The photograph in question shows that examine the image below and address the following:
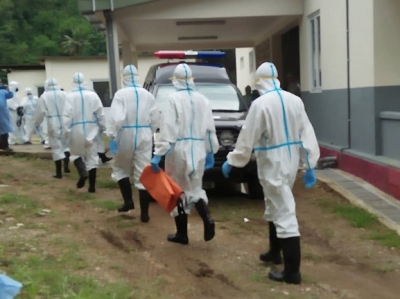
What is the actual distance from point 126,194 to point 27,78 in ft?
79.4

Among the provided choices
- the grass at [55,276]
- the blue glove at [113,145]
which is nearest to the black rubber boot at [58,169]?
the blue glove at [113,145]

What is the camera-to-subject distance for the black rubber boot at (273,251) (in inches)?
236

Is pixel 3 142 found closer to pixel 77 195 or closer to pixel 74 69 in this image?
pixel 77 195

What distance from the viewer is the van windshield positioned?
389 inches

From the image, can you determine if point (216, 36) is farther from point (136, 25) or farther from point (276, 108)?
point (276, 108)

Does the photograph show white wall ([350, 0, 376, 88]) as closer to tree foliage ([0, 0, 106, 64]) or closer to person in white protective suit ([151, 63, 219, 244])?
person in white protective suit ([151, 63, 219, 244])

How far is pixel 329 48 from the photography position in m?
11.7

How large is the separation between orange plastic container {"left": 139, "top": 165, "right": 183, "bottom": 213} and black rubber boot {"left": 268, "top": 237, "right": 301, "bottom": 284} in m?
1.34

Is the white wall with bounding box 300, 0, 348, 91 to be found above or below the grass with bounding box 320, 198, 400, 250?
above

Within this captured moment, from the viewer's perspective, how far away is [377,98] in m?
9.55

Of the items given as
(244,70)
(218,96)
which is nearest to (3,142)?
(218,96)

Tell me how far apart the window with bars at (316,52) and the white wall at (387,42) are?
314cm

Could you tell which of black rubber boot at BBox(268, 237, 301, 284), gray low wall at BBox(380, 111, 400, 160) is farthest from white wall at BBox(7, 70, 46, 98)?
black rubber boot at BBox(268, 237, 301, 284)

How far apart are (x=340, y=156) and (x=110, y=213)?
474 centimetres
